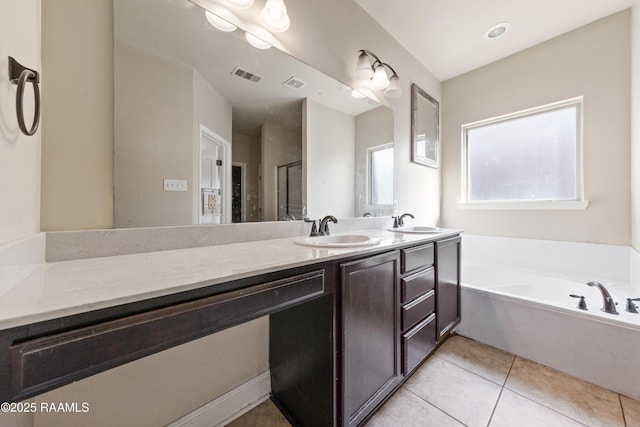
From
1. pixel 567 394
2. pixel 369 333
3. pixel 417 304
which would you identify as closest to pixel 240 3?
pixel 369 333

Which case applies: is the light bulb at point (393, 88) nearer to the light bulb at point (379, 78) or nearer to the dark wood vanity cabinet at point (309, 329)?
the light bulb at point (379, 78)

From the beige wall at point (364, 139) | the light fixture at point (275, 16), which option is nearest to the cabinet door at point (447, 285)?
→ the beige wall at point (364, 139)

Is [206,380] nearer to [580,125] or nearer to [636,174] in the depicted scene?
[636,174]

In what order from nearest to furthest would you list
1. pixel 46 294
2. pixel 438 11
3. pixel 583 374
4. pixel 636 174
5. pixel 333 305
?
pixel 46 294
pixel 333 305
pixel 583 374
pixel 636 174
pixel 438 11

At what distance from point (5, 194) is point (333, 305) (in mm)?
1017

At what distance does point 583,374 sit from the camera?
1467 millimetres

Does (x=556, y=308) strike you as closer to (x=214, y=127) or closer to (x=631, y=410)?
(x=631, y=410)

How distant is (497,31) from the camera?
2105 millimetres

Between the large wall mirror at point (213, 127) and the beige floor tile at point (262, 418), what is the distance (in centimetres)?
100

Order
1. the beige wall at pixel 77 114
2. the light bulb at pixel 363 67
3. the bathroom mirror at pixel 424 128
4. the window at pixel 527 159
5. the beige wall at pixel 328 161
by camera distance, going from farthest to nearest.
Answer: the bathroom mirror at pixel 424 128, the window at pixel 527 159, the light bulb at pixel 363 67, the beige wall at pixel 328 161, the beige wall at pixel 77 114

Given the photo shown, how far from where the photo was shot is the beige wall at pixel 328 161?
160 centimetres

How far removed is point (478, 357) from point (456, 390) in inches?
17.4

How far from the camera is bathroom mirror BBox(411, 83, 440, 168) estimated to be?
8.02 ft

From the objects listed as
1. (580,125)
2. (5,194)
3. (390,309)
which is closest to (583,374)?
(390,309)
